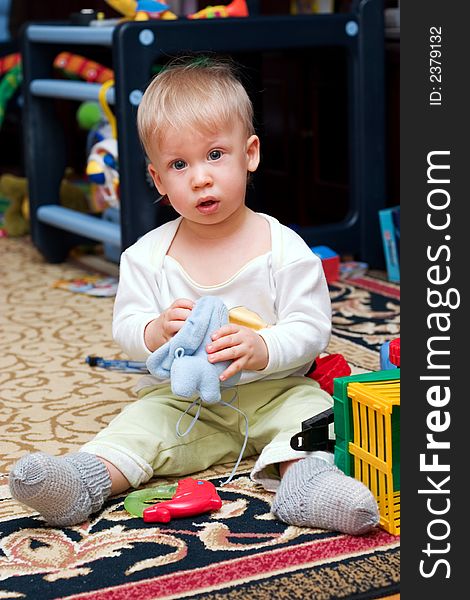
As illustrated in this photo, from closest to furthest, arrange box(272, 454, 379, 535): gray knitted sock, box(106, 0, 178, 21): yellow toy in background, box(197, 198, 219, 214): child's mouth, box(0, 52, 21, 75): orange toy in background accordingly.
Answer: box(272, 454, 379, 535): gray knitted sock → box(197, 198, 219, 214): child's mouth → box(106, 0, 178, 21): yellow toy in background → box(0, 52, 21, 75): orange toy in background

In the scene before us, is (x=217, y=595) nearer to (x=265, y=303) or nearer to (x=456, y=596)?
(x=456, y=596)

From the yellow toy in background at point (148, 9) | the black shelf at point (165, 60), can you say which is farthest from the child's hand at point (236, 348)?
the yellow toy in background at point (148, 9)

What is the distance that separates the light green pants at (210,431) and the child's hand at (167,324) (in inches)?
3.8

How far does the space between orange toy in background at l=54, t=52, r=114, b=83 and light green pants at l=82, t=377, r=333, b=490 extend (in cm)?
121

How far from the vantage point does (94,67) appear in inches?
94.1

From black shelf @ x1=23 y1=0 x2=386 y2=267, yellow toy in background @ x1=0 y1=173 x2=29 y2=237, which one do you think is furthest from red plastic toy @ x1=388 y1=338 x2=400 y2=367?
yellow toy in background @ x1=0 y1=173 x2=29 y2=237

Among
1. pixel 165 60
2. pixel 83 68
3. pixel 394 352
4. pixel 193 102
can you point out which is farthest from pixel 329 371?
pixel 83 68

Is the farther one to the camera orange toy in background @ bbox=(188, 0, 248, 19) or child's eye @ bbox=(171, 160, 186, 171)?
orange toy in background @ bbox=(188, 0, 248, 19)

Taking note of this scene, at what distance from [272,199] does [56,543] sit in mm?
2085

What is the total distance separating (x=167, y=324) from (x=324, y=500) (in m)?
0.29

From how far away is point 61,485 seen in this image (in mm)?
1106

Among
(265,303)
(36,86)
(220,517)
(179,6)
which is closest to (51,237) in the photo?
(36,86)

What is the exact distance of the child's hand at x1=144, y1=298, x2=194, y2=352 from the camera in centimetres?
122

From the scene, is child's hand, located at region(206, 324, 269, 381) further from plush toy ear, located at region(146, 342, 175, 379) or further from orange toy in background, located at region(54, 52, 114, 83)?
orange toy in background, located at region(54, 52, 114, 83)
